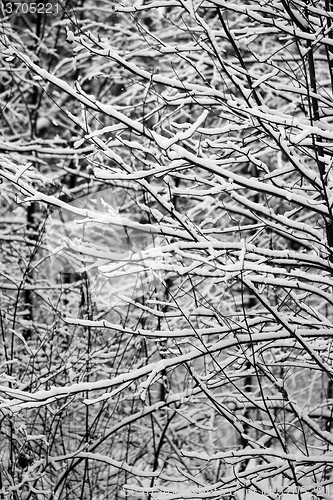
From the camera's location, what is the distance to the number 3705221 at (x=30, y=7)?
6984mm

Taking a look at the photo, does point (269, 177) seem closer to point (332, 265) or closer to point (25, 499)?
point (332, 265)

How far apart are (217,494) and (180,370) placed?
18.6ft

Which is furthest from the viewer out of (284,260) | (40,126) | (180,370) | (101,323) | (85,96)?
(40,126)

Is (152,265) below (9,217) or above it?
below

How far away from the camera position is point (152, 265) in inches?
105

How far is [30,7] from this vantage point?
7410 millimetres

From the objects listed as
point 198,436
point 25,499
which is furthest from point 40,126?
point 25,499

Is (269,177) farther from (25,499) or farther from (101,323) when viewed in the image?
(25,499)

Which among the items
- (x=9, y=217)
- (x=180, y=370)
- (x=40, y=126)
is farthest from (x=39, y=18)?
(x=180, y=370)

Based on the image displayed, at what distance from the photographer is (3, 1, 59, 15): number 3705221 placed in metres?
6.98

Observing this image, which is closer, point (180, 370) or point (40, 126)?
point (180, 370)

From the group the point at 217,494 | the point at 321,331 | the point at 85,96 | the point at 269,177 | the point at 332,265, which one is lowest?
the point at 217,494

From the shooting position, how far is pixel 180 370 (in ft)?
27.5

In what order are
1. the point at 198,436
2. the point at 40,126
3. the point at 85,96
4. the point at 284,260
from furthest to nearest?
the point at 40,126 → the point at 198,436 → the point at 284,260 → the point at 85,96
